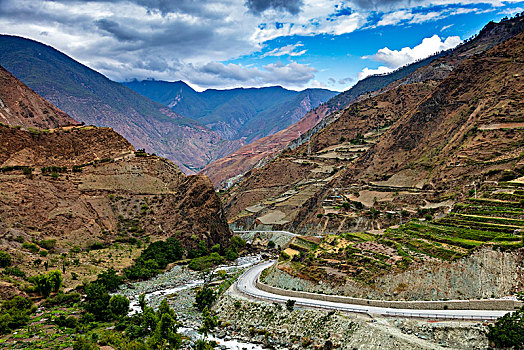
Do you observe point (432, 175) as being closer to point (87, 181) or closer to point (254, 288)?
point (254, 288)

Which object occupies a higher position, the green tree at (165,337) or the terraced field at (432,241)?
the terraced field at (432,241)

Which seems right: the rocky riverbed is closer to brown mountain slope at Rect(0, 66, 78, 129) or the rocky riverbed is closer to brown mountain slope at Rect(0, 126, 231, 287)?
brown mountain slope at Rect(0, 126, 231, 287)

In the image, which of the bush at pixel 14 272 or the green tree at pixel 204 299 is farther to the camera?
the green tree at pixel 204 299

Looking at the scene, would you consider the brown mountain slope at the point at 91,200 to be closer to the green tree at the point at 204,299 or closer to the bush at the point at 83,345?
the green tree at the point at 204,299

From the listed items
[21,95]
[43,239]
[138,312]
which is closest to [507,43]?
[138,312]

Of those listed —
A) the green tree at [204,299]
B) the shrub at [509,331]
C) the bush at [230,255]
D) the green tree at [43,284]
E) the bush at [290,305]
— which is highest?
the shrub at [509,331]

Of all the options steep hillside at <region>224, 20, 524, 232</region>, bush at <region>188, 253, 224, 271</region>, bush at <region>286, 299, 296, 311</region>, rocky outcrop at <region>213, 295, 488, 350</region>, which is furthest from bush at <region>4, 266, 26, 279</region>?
steep hillside at <region>224, 20, 524, 232</region>

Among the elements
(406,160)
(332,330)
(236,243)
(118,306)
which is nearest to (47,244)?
(118,306)

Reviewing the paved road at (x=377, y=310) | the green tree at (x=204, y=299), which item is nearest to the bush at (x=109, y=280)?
the green tree at (x=204, y=299)
